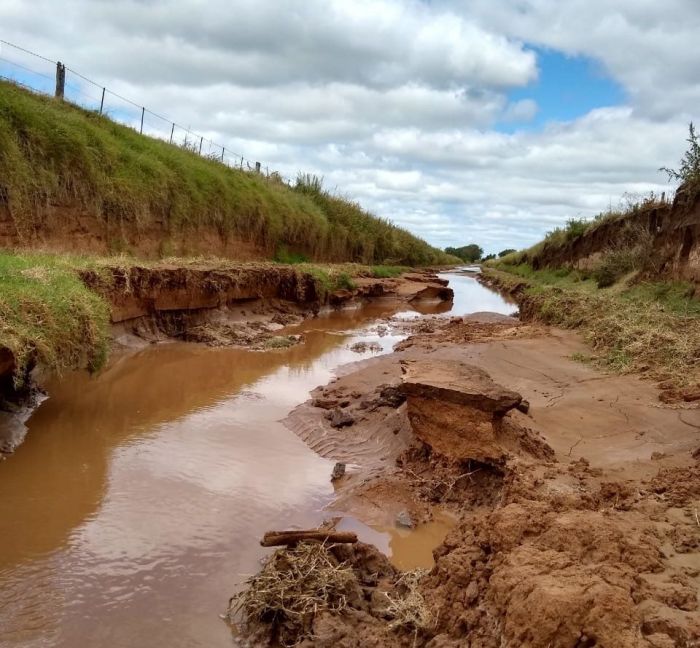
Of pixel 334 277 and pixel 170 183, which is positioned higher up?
pixel 170 183

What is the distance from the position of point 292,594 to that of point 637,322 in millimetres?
9762

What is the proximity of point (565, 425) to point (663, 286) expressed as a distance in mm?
8731

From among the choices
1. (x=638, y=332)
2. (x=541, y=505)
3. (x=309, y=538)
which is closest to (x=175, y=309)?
(x=638, y=332)

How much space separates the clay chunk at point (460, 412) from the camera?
5809mm

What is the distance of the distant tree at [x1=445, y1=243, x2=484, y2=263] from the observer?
10386 cm

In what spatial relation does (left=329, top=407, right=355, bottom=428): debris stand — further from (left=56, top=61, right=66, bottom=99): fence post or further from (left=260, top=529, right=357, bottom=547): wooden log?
(left=56, top=61, right=66, bottom=99): fence post

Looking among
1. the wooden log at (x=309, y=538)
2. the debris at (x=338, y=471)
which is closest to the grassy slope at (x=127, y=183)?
the debris at (x=338, y=471)

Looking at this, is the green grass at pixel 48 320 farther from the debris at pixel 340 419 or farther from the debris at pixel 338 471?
the debris at pixel 338 471

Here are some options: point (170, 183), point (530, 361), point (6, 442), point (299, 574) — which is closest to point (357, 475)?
point (299, 574)

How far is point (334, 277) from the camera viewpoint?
21125mm

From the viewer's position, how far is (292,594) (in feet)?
12.1

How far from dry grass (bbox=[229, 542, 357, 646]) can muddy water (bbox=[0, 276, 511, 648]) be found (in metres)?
0.21

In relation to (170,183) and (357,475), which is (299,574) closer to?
(357,475)

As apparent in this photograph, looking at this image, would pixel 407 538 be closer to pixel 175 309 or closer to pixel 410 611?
pixel 410 611
